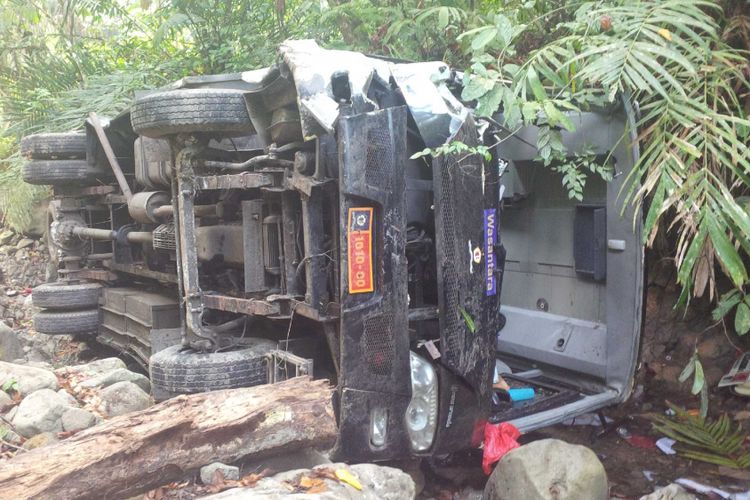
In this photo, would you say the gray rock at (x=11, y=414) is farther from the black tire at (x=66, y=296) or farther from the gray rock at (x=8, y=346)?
the gray rock at (x=8, y=346)

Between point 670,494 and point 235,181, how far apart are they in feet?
8.59

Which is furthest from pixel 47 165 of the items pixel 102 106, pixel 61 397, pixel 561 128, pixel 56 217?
pixel 561 128

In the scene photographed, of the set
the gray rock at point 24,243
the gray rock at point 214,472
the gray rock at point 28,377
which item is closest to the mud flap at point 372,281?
the gray rock at point 214,472

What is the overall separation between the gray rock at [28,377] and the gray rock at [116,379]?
20 cm

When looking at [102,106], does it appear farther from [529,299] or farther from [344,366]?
[344,366]

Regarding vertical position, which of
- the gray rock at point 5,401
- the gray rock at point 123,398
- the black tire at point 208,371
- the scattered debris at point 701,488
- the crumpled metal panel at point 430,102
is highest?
the crumpled metal panel at point 430,102

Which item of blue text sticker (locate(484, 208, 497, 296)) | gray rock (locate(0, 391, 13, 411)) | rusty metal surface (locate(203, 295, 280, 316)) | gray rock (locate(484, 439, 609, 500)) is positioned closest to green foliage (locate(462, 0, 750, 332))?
blue text sticker (locate(484, 208, 497, 296))

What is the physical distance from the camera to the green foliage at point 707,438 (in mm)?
3752

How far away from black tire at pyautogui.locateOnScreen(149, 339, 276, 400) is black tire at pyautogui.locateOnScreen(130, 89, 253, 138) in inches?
45.8

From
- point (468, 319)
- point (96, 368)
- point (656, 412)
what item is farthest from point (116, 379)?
point (656, 412)

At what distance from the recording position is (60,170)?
234 inches

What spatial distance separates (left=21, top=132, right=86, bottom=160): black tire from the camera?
19.4ft

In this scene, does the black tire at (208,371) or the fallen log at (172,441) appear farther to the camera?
the black tire at (208,371)

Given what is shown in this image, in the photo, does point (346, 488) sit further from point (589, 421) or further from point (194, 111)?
point (589, 421)
